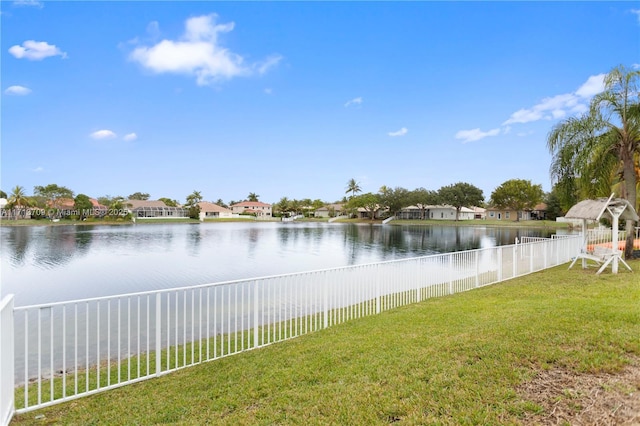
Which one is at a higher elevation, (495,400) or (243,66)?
(243,66)

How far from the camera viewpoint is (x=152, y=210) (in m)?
76.8

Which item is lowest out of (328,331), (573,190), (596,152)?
(328,331)

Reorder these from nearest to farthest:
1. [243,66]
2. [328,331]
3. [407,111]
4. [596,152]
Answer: [328,331]
[596,152]
[243,66]
[407,111]

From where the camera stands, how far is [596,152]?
11461 millimetres

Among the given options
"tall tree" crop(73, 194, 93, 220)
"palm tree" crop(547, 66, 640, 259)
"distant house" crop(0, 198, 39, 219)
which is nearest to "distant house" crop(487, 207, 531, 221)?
"palm tree" crop(547, 66, 640, 259)

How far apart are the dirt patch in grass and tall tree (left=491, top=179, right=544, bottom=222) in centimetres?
6154

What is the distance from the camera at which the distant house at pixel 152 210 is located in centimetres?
7424

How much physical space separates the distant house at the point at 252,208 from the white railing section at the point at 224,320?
84039 millimetres

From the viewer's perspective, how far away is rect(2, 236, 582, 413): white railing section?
4773 millimetres

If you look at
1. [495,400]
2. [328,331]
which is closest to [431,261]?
[328,331]

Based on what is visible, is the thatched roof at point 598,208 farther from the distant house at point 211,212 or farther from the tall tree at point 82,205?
the distant house at point 211,212

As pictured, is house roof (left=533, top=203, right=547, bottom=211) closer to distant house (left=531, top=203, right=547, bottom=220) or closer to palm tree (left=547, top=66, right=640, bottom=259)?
distant house (left=531, top=203, right=547, bottom=220)

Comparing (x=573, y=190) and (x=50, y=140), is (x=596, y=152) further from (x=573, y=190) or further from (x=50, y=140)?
(x=50, y=140)

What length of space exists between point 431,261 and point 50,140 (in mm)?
32526
